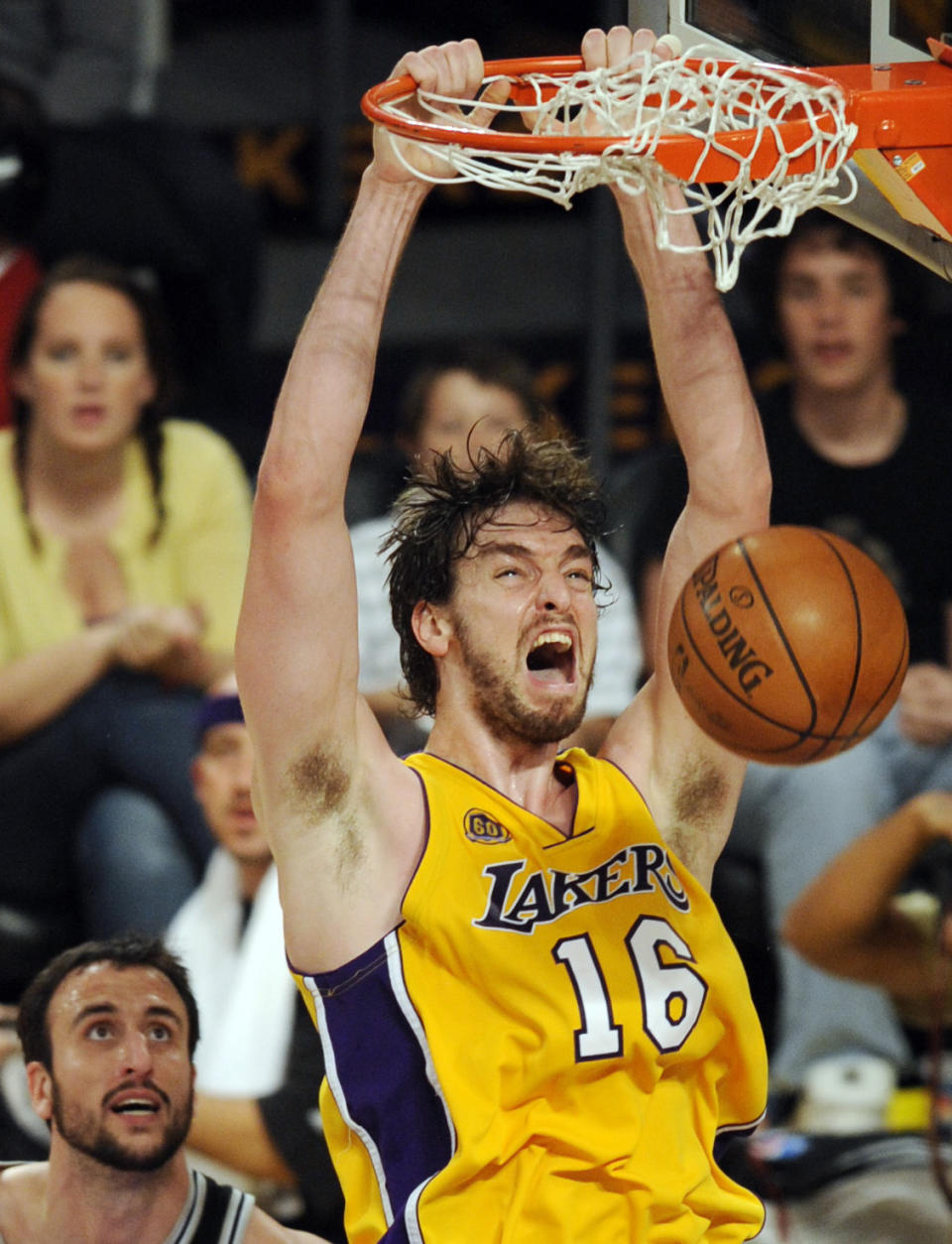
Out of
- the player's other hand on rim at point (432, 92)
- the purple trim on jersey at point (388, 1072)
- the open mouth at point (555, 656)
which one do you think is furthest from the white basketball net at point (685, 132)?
the purple trim on jersey at point (388, 1072)

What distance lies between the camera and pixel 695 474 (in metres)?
3.34

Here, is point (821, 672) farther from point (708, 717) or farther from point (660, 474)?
point (660, 474)

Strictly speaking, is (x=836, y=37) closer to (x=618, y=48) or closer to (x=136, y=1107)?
(x=618, y=48)

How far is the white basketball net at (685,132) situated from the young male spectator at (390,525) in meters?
2.30

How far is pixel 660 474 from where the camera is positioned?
19.6 ft

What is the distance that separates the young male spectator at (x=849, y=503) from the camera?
546cm

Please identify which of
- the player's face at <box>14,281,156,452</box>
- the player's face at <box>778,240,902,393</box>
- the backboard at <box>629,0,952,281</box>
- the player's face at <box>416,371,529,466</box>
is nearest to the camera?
the backboard at <box>629,0,952,281</box>

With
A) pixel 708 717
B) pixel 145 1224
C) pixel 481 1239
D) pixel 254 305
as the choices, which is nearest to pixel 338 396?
pixel 708 717

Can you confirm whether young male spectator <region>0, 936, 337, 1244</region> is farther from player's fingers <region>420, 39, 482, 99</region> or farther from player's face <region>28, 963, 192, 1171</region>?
player's fingers <region>420, 39, 482, 99</region>

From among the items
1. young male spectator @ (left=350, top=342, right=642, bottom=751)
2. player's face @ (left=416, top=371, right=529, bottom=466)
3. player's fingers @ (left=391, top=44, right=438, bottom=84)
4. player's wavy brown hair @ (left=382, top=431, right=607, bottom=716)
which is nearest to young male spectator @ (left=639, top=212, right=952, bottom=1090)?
young male spectator @ (left=350, top=342, right=642, bottom=751)

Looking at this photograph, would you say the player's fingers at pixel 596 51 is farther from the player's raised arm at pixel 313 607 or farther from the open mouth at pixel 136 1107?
the open mouth at pixel 136 1107

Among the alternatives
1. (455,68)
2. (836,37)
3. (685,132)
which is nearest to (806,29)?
(836,37)

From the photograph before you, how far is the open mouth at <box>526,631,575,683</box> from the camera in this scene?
3.18m

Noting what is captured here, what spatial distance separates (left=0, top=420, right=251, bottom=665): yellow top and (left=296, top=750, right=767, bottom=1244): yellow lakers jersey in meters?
3.02
